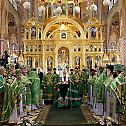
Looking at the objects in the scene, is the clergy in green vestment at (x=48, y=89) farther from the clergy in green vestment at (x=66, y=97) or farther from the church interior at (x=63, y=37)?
the clergy in green vestment at (x=66, y=97)

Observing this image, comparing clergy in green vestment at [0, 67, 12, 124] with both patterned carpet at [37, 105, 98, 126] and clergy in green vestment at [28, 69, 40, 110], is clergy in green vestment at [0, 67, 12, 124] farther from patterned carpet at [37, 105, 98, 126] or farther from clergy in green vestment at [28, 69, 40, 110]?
clergy in green vestment at [28, 69, 40, 110]

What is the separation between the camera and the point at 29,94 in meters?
10.5

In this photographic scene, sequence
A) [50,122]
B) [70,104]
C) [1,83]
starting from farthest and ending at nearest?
[70,104]
[50,122]
[1,83]

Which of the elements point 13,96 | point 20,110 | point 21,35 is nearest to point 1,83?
point 13,96

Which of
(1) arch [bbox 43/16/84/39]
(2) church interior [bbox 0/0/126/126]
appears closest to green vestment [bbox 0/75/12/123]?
(2) church interior [bbox 0/0/126/126]

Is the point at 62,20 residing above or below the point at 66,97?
above

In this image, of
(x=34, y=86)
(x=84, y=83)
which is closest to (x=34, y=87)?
(x=34, y=86)

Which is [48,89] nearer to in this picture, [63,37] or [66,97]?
[66,97]

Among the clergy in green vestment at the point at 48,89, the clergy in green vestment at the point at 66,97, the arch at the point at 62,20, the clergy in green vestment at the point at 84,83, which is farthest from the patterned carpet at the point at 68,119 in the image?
the arch at the point at 62,20

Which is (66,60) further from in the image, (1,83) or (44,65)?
(1,83)

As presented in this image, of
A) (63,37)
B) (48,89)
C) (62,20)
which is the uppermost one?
(62,20)

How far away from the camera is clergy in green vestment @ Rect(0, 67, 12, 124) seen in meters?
7.43

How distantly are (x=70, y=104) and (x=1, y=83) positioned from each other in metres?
5.55

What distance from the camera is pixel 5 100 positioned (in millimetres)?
7531
